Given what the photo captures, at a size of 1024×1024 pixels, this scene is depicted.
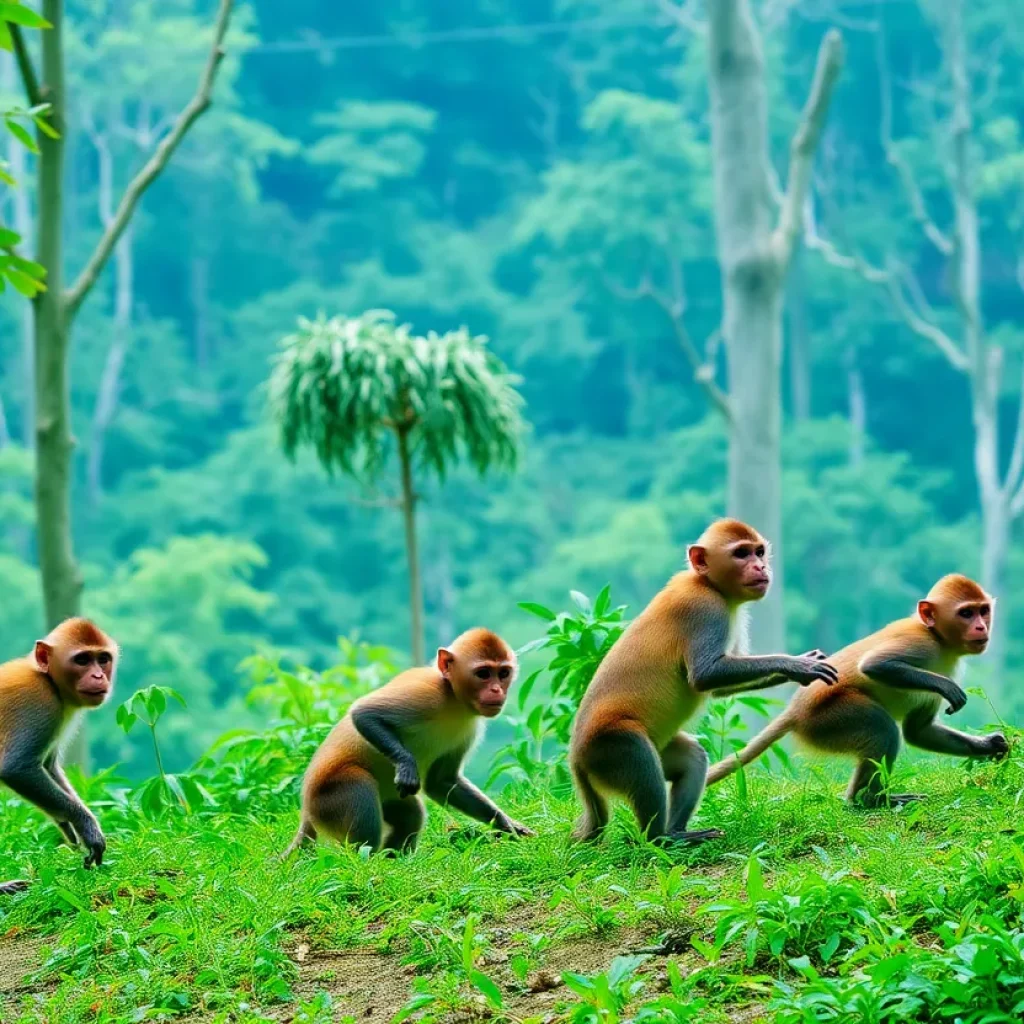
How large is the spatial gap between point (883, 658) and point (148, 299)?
1507 inches

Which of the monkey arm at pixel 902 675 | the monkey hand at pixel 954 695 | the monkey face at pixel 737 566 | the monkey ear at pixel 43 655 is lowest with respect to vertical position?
the monkey hand at pixel 954 695

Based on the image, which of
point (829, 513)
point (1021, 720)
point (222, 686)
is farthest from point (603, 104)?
point (1021, 720)

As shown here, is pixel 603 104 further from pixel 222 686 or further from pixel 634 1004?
pixel 634 1004

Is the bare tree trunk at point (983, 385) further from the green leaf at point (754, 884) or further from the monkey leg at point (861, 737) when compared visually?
the green leaf at point (754, 884)

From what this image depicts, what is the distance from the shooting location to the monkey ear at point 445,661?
18.9 ft

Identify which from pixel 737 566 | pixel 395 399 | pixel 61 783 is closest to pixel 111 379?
pixel 395 399

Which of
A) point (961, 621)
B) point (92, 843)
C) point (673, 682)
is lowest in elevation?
point (92, 843)

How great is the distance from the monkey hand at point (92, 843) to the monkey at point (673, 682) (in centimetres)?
175

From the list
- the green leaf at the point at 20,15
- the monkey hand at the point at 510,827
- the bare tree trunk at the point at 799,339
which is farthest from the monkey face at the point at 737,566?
the bare tree trunk at the point at 799,339

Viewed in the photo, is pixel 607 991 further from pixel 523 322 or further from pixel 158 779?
pixel 523 322

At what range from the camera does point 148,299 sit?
4153cm

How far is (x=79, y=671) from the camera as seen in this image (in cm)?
575

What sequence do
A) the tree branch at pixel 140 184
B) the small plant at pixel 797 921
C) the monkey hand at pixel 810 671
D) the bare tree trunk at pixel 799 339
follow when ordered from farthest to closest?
the bare tree trunk at pixel 799 339 → the tree branch at pixel 140 184 → the monkey hand at pixel 810 671 → the small plant at pixel 797 921

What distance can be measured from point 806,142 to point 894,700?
11.1 metres
